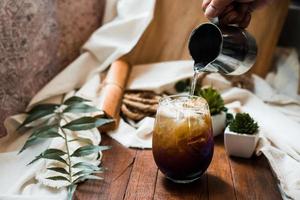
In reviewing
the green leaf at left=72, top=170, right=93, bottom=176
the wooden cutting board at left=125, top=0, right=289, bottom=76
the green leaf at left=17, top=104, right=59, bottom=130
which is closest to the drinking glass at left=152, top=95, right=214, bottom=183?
the green leaf at left=72, top=170, right=93, bottom=176

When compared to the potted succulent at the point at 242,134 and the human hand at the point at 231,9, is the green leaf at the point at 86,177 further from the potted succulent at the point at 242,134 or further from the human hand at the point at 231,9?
the human hand at the point at 231,9

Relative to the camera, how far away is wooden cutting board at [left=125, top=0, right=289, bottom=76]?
1.30 metres

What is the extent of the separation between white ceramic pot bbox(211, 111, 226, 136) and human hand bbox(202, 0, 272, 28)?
0.22 m

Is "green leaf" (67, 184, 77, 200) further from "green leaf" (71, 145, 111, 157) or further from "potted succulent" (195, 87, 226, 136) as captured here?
"potted succulent" (195, 87, 226, 136)

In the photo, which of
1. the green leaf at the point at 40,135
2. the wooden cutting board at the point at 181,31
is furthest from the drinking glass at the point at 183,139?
the wooden cutting board at the point at 181,31

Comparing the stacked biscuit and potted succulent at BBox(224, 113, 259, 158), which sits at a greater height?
potted succulent at BBox(224, 113, 259, 158)

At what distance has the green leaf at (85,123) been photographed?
38.1 inches

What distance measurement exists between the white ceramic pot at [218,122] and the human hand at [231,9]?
22cm

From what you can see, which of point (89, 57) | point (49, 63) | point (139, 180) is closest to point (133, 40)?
point (89, 57)

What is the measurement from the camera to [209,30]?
0.84m

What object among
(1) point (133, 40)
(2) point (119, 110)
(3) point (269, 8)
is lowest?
(2) point (119, 110)

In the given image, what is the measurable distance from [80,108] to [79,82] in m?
0.24

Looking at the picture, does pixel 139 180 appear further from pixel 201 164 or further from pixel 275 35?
pixel 275 35

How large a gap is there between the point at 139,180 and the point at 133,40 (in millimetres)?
585
